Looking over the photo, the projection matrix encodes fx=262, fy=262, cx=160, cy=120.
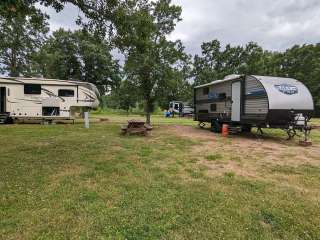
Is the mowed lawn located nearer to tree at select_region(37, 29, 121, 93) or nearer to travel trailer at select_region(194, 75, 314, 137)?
travel trailer at select_region(194, 75, 314, 137)

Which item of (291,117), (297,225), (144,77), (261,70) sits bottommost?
(297,225)

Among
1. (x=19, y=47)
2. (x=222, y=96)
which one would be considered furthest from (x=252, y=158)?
(x=19, y=47)

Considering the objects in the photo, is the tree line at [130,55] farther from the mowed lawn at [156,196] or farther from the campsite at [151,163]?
the mowed lawn at [156,196]

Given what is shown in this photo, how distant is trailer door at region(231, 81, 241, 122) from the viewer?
13.3 metres

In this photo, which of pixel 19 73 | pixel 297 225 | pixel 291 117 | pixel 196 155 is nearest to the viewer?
pixel 297 225

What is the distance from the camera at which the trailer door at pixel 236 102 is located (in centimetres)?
1326

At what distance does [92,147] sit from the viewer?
9008 millimetres

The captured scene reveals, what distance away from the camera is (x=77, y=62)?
33.4 m

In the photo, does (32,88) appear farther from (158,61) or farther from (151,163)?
(151,163)

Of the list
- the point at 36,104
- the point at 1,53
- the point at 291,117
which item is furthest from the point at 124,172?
the point at 1,53

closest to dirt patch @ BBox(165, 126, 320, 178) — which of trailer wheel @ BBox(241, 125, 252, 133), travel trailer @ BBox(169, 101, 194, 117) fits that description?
trailer wheel @ BBox(241, 125, 252, 133)

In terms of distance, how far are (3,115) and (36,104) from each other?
2.29m

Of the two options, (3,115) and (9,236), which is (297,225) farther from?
(3,115)

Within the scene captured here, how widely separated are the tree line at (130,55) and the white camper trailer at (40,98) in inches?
140
